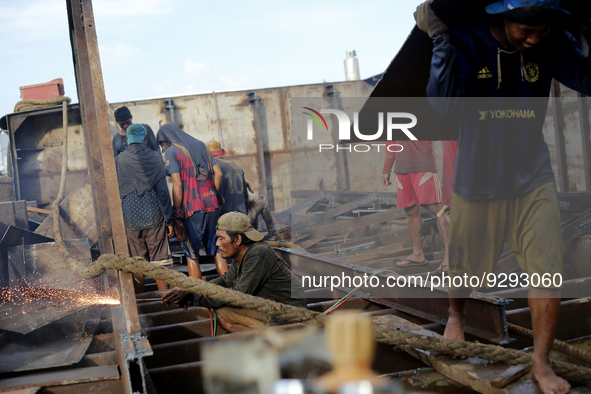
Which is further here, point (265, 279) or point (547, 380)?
point (265, 279)

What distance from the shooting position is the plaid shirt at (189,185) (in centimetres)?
500

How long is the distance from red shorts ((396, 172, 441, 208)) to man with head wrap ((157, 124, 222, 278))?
2096 millimetres

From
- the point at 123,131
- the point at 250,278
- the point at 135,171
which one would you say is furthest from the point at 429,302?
the point at 123,131

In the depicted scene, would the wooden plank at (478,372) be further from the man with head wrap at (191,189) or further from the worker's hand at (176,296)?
the man with head wrap at (191,189)

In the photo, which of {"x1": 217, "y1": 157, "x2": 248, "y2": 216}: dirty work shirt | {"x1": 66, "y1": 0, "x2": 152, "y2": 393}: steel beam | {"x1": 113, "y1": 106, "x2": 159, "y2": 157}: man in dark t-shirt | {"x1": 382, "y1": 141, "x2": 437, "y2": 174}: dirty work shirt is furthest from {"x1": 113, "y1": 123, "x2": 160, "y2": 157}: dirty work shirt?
{"x1": 382, "y1": 141, "x2": 437, "y2": 174}: dirty work shirt

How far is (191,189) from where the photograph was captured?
5.04 m

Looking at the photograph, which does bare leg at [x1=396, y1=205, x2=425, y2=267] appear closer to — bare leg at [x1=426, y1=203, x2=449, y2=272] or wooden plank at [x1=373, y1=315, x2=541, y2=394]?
bare leg at [x1=426, y1=203, x2=449, y2=272]

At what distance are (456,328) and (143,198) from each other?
Answer: 343cm

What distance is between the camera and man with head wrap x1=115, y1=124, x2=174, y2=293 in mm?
4898

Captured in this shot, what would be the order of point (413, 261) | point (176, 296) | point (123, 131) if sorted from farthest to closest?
point (123, 131) → point (413, 261) → point (176, 296)

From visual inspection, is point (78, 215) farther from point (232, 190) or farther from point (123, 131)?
point (232, 190)

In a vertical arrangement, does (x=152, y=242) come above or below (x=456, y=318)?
above

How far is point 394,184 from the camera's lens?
43.4ft

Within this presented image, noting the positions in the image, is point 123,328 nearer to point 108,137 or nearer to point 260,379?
point 108,137
